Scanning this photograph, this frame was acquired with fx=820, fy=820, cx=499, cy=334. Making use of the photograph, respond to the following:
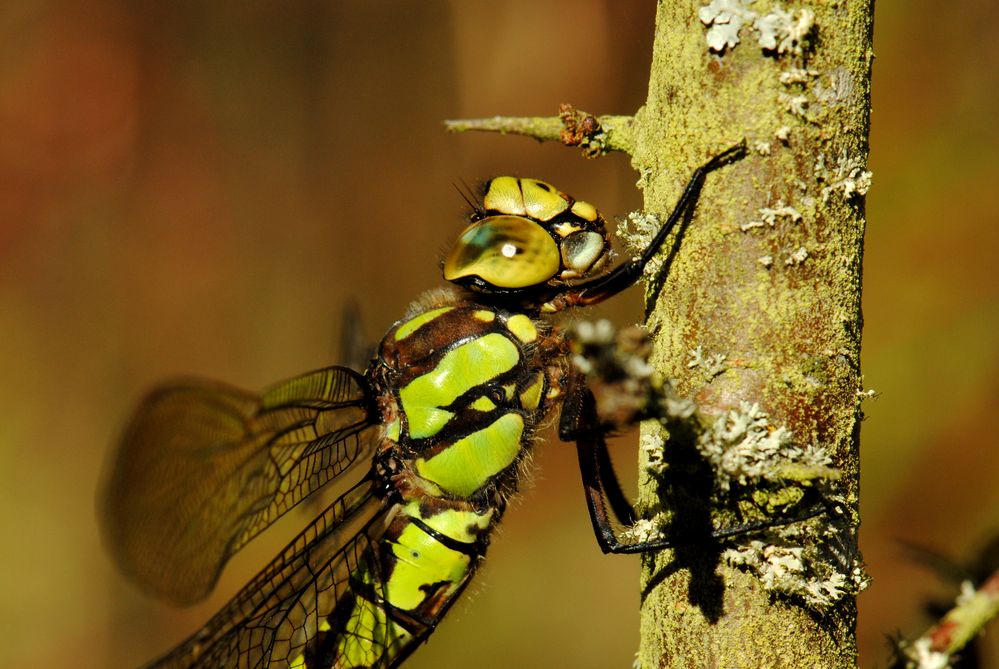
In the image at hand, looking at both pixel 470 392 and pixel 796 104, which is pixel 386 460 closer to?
pixel 470 392

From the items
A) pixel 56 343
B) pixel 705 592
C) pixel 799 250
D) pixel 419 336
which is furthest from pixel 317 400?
pixel 56 343

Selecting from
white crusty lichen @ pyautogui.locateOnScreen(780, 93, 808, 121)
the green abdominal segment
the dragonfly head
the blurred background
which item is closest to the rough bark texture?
white crusty lichen @ pyautogui.locateOnScreen(780, 93, 808, 121)

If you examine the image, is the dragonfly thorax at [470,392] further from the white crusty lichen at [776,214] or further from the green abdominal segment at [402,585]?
the white crusty lichen at [776,214]

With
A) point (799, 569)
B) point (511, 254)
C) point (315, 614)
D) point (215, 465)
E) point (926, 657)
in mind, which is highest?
point (511, 254)

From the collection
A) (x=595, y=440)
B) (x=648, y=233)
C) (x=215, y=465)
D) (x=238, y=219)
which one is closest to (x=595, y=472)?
(x=595, y=440)

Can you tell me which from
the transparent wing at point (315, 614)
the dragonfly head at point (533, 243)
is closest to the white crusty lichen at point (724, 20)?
the dragonfly head at point (533, 243)

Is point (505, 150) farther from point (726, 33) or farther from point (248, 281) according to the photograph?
point (726, 33)
